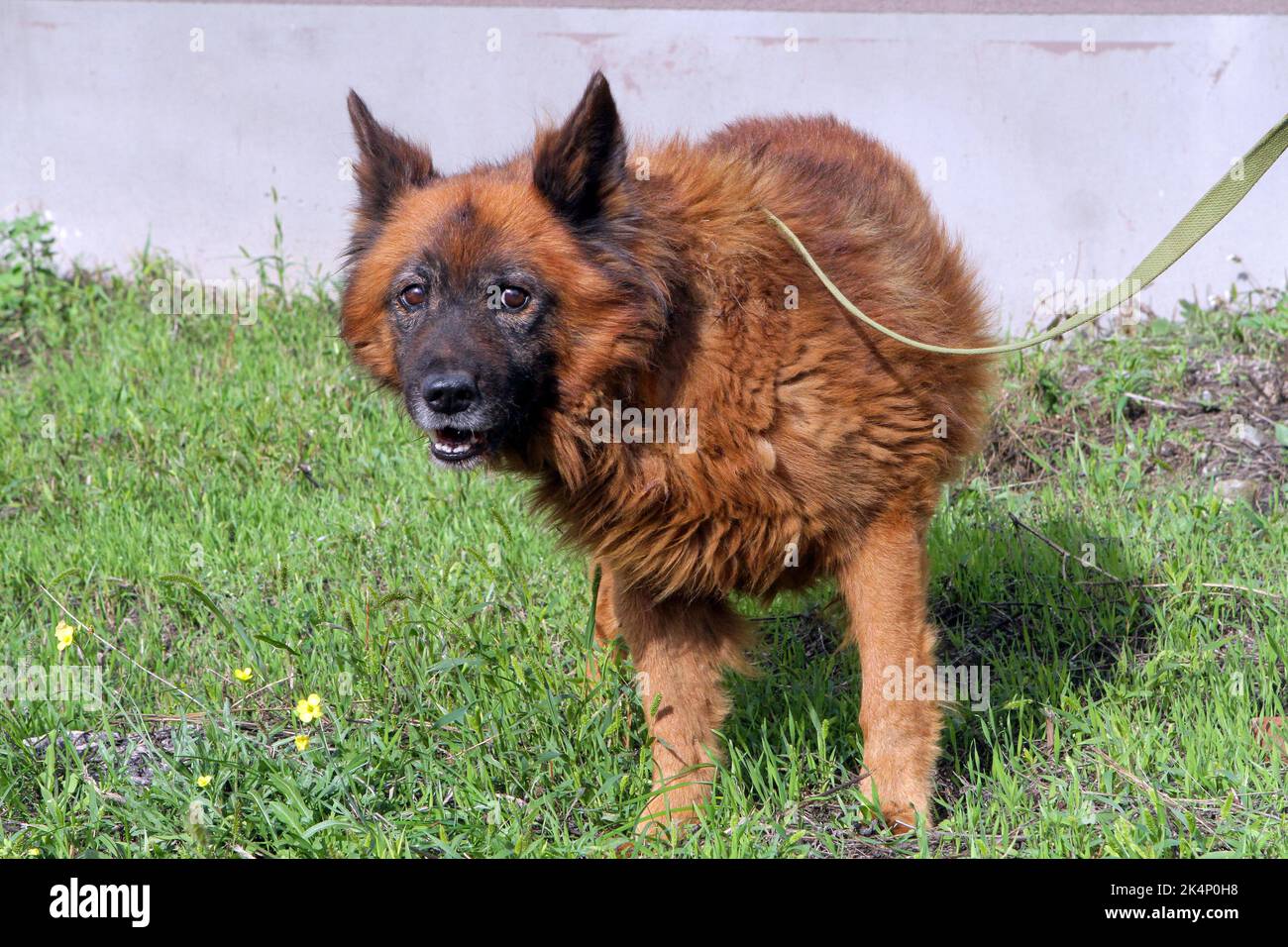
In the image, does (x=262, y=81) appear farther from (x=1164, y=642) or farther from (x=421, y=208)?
(x=1164, y=642)

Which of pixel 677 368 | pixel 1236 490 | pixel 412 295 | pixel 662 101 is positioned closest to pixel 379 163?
pixel 412 295

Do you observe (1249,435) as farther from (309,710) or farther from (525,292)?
(309,710)

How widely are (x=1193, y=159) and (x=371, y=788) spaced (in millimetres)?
5557

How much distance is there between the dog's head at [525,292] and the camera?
336 cm

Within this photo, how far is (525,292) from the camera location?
3.43m

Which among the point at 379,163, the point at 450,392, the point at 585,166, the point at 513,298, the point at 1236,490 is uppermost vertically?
the point at 379,163

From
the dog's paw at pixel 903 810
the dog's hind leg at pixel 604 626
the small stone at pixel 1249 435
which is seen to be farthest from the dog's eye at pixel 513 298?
the small stone at pixel 1249 435

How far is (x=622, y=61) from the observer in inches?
278

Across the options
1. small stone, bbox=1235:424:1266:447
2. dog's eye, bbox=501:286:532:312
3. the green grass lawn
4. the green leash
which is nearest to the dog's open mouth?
dog's eye, bbox=501:286:532:312

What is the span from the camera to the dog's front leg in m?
3.90

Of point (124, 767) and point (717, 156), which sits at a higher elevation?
point (717, 156)

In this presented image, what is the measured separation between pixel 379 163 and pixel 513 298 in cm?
70

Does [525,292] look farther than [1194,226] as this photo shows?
Yes

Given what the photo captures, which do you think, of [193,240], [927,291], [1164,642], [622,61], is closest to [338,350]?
[193,240]
